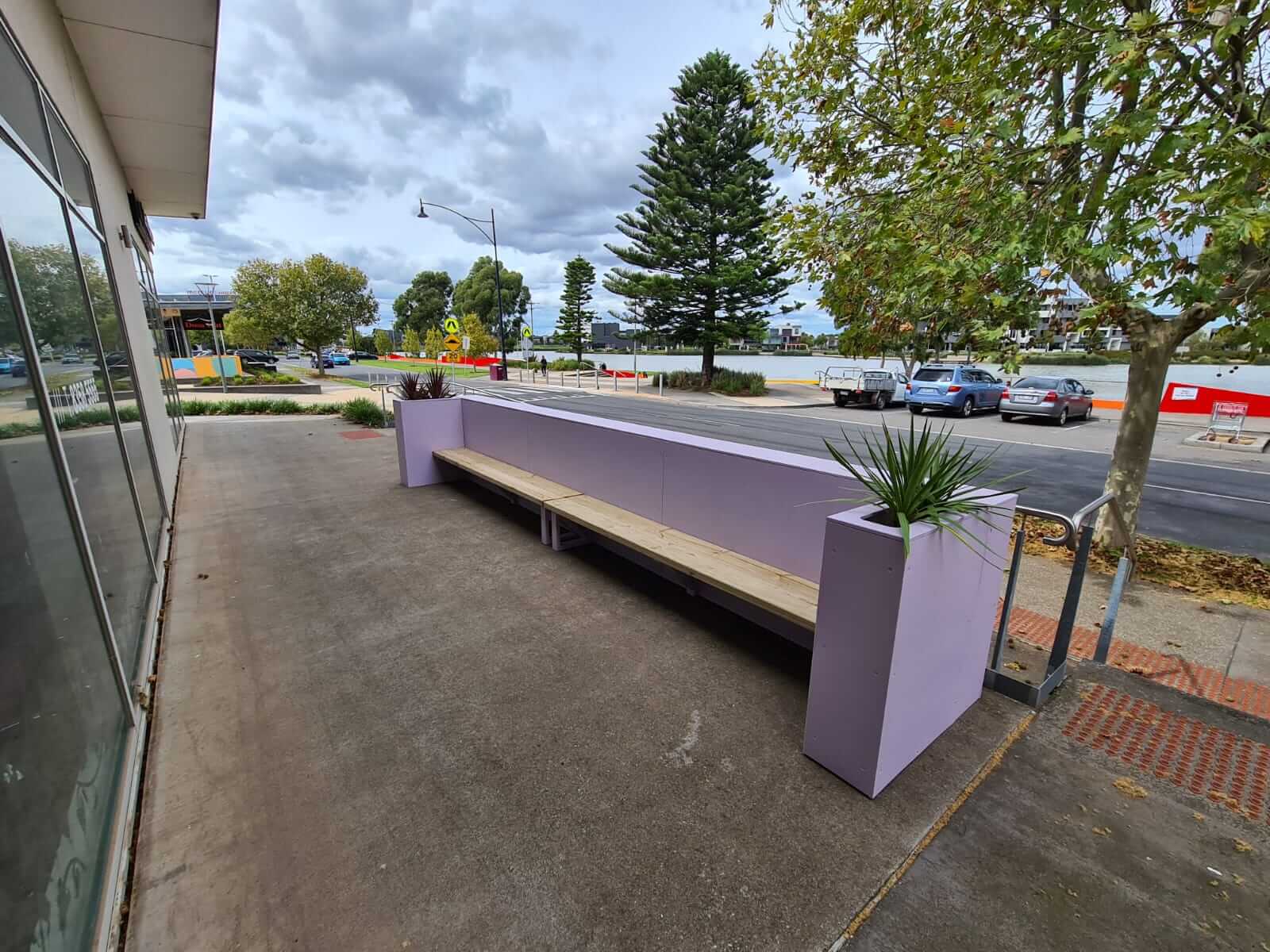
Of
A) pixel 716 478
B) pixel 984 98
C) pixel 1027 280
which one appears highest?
pixel 984 98

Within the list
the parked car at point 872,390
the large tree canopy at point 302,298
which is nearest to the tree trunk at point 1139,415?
the parked car at point 872,390

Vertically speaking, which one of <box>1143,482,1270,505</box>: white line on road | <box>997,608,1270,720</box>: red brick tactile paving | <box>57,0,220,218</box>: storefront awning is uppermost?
<box>57,0,220,218</box>: storefront awning

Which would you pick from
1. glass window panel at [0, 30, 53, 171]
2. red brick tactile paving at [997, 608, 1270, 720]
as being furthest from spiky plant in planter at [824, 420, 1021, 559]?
glass window panel at [0, 30, 53, 171]

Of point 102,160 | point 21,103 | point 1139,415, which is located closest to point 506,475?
point 21,103

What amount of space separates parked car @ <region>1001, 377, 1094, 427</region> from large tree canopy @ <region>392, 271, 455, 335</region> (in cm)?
6807

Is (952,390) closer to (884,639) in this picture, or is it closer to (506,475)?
A: (506,475)

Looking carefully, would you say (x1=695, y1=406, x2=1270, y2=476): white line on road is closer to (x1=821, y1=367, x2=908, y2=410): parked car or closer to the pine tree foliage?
(x1=821, y1=367, x2=908, y2=410): parked car

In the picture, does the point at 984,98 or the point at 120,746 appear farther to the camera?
the point at 984,98

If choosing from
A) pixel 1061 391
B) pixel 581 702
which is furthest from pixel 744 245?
pixel 581 702

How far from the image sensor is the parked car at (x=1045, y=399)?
52.5ft

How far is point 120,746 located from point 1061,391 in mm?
20850

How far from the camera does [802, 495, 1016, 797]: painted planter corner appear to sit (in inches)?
81.0

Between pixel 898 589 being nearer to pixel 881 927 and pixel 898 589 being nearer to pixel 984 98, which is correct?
pixel 881 927

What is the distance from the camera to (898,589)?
6.56 ft
